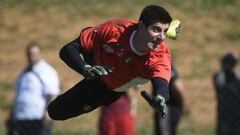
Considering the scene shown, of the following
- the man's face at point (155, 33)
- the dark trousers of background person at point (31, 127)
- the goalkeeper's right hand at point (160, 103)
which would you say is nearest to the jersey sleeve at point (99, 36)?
the man's face at point (155, 33)

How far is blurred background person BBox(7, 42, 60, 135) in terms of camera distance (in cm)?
1334

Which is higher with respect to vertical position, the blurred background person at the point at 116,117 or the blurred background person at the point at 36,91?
the blurred background person at the point at 36,91

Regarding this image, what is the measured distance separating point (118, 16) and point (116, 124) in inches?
405

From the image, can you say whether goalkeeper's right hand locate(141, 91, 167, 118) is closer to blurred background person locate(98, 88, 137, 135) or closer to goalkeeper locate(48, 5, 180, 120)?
goalkeeper locate(48, 5, 180, 120)

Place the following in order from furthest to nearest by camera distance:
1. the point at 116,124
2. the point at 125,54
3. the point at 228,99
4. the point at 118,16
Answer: the point at 118,16
the point at 228,99
the point at 116,124
the point at 125,54

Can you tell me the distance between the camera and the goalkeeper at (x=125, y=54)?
906cm

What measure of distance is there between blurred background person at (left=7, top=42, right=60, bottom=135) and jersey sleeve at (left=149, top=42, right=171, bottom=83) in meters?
4.18

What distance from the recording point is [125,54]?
9414 millimetres

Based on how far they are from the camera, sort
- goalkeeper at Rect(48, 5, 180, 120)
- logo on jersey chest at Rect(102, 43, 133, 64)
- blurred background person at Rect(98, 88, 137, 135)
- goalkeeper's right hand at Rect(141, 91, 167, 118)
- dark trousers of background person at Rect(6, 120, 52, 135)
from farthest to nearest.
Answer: blurred background person at Rect(98, 88, 137, 135)
dark trousers of background person at Rect(6, 120, 52, 135)
logo on jersey chest at Rect(102, 43, 133, 64)
goalkeeper at Rect(48, 5, 180, 120)
goalkeeper's right hand at Rect(141, 91, 167, 118)

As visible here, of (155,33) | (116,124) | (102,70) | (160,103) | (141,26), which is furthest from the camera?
(116,124)

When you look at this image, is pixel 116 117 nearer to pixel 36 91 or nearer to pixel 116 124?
pixel 116 124

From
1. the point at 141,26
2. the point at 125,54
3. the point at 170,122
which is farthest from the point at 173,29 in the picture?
the point at 170,122

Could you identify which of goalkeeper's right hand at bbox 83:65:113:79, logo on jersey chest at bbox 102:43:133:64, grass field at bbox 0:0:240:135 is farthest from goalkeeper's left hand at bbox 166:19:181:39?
grass field at bbox 0:0:240:135

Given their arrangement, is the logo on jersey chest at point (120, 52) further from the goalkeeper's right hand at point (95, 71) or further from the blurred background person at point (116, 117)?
the blurred background person at point (116, 117)
